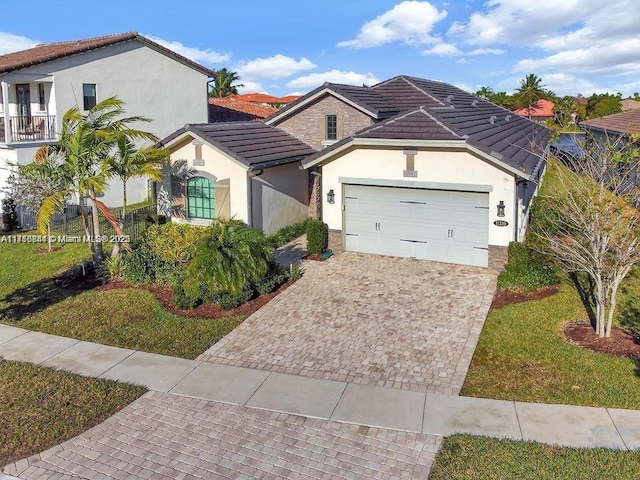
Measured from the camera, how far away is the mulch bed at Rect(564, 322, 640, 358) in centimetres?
1048

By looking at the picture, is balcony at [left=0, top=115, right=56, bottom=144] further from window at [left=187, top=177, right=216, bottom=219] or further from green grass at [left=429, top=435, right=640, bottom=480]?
green grass at [left=429, top=435, right=640, bottom=480]

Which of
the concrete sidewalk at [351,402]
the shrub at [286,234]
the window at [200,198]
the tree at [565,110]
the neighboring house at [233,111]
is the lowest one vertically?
the concrete sidewalk at [351,402]

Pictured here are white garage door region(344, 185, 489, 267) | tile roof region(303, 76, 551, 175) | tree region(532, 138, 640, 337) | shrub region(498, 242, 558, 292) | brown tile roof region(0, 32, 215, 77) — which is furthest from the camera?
brown tile roof region(0, 32, 215, 77)

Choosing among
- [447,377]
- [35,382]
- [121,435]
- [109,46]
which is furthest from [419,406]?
[109,46]

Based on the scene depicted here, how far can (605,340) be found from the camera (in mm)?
10930

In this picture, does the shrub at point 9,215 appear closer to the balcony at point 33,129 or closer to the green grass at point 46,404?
the balcony at point 33,129

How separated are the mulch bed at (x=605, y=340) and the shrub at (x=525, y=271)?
7.22ft

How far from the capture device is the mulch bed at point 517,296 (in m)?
13.3

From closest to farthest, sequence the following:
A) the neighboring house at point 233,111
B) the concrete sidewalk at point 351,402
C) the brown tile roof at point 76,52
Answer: the concrete sidewalk at point 351,402, the brown tile roof at point 76,52, the neighboring house at point 233,111

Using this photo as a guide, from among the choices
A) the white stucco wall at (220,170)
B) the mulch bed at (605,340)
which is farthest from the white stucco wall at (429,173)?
the mulch bed at (605,340)

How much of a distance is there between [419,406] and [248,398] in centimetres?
271

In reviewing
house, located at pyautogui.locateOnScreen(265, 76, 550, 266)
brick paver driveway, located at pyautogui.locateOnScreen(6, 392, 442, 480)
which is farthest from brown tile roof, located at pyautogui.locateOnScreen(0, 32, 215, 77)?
brick paver driveway, located at pyautogui.locateOnScreen(6, 392, 442, 480)

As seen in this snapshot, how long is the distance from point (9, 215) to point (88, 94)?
22.9 ft

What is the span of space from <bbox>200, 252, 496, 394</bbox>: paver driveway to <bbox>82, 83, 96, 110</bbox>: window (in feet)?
51.1
